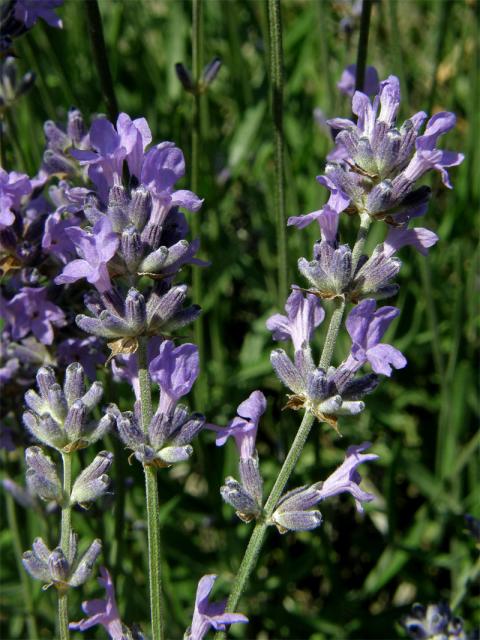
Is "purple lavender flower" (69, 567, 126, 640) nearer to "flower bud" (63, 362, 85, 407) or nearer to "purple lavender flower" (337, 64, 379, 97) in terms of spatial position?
"flower bud" (63, 362, 85, 407)

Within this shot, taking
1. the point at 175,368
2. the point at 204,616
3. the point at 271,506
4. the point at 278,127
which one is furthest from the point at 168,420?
the point at 278,127

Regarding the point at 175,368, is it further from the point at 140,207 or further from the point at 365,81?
the point at 365,81

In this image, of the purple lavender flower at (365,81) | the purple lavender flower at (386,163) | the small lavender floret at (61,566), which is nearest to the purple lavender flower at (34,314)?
the small lavender floret at (61,566)

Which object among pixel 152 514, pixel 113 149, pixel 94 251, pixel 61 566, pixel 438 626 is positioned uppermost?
pixel 113 149

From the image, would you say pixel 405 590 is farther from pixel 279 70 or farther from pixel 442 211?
pixel 279 70

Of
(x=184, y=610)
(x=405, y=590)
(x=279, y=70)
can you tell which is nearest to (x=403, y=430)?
(x=405, y=590)

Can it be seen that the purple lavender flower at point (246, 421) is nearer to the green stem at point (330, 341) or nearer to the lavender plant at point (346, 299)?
the lavender plant at point (346, 299)

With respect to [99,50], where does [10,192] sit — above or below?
below
